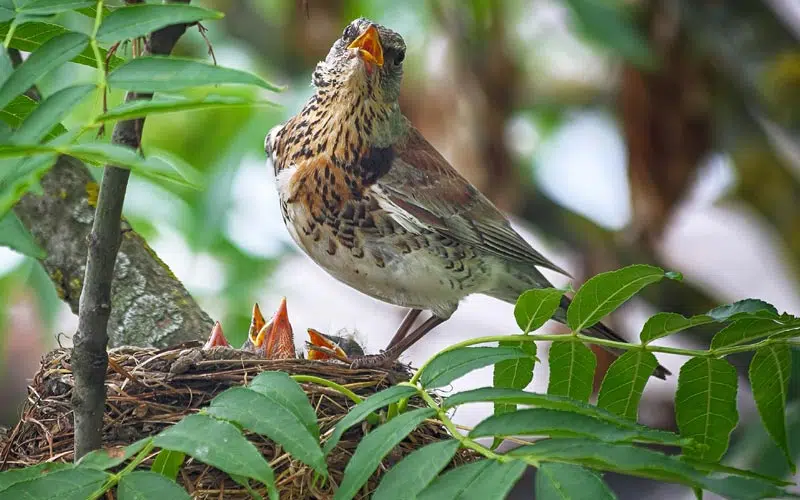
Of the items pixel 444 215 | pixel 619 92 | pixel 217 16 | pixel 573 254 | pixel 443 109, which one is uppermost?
pixel 619 92

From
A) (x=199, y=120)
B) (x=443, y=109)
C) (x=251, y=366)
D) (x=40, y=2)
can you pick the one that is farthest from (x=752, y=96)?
(x=40, y=2)

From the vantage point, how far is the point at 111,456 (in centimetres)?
171

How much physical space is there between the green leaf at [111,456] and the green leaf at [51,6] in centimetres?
66

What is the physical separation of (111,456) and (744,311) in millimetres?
1125

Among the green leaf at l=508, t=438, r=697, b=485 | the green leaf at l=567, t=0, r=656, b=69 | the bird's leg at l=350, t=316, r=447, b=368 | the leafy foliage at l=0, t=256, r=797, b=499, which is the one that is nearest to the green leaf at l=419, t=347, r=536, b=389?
the leafy foliage at l=0, t=256, r=797, b=499

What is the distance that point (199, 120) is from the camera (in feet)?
17.4

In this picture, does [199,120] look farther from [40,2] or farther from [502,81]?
[40,2]

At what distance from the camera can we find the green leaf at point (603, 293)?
197 cm

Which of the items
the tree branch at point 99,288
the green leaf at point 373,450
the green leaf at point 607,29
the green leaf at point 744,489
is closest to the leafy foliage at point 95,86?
the tree branch at point 99,288

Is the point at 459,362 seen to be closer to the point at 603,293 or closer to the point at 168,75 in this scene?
the point at 603,293

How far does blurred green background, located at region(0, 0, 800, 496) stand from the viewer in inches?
164

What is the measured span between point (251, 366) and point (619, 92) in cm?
364

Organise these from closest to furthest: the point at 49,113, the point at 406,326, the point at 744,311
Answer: the point at 49,113
the point at 744,311
the point at 406,326

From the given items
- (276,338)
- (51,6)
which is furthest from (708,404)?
(276,338)
